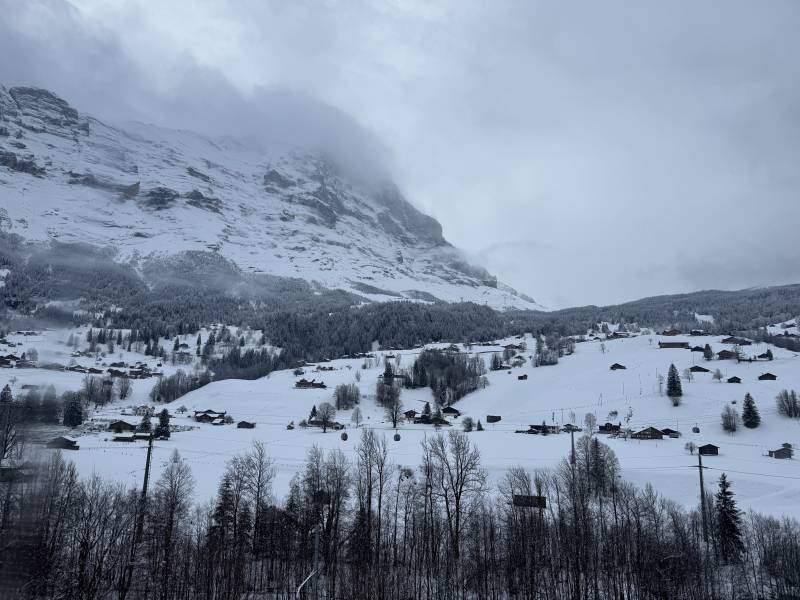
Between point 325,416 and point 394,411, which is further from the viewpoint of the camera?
point 394,411

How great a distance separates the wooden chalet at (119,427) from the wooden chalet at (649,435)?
2604 inches

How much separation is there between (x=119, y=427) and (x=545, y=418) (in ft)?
214

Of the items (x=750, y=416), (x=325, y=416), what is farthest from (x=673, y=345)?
(x=325, y=416)

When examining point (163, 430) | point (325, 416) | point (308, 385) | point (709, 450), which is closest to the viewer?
point (709, 450)

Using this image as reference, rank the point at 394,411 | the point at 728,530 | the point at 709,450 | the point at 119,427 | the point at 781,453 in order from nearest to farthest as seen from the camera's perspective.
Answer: the point at 728,530, the point at 781,453, the point at 709,450, the point at 119,427, the point at 394,411

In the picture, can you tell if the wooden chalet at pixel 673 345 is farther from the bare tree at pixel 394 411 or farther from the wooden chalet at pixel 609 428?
the bare tree at pixel 394 411

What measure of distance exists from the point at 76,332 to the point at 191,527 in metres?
30.6

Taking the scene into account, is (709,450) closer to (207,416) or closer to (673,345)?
(207,416)

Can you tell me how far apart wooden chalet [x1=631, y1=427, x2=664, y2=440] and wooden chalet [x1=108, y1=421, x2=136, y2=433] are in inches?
2604

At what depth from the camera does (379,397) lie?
111 metres

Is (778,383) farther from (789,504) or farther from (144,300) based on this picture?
(144,300)

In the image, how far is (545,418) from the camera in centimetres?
8931

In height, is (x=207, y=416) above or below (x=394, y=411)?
below

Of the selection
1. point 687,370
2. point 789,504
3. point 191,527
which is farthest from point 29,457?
point 687,370
